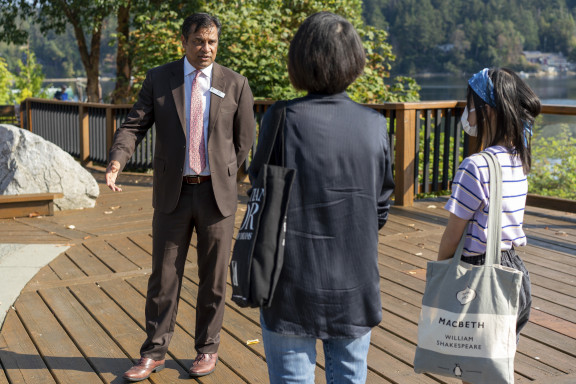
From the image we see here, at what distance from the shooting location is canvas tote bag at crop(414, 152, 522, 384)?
228cm

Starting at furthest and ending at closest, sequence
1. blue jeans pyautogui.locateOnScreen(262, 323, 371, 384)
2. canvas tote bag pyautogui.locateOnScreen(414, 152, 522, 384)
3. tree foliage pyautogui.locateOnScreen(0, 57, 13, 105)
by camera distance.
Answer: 1. tree foliage pyautogui.locateOnScreen(0, 57, 13, 105)
2. canvas tote bag pyautogui.locateOnScreen(414, 152, 522, 384)
3. blue jeans pyautogui.locateOnScreen(262, 323, 371, 384)

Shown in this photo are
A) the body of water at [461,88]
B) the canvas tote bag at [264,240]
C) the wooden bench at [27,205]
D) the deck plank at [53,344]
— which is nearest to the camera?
the canvas tote bag at [264,240]

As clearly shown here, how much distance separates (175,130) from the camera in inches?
136

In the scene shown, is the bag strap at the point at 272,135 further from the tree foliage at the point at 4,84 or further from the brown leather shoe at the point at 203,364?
the tree foliage at the point at 4,84

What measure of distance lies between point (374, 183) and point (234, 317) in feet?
7.75

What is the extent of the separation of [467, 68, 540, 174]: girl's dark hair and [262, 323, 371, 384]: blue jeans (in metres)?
0.77

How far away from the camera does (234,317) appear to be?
4344 millimetres

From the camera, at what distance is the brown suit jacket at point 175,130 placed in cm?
343

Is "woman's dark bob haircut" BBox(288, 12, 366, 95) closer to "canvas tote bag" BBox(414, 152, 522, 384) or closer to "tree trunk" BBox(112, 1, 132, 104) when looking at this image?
"canvas tote bag" BBox(414, 152, 522, 384)

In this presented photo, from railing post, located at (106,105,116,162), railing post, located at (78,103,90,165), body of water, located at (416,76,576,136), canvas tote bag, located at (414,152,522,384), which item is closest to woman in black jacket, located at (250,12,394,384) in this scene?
canvas tote bag, located at (414,152,522,384)

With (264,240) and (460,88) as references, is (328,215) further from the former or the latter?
(460,88)

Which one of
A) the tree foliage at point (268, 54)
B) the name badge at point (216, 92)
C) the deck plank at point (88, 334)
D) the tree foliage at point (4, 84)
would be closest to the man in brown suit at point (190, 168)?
the name badge at point (216, 92)

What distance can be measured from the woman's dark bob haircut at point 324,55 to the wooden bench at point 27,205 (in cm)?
573

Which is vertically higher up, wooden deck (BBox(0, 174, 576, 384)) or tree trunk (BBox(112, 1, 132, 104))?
tree trunk (BBox(112, 1, 132, 104))
